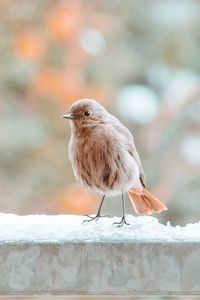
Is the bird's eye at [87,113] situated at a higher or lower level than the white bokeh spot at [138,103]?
lower

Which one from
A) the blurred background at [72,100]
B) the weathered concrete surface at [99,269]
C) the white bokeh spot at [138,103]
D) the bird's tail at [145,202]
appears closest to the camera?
the weathered concrete surface at [99,269]

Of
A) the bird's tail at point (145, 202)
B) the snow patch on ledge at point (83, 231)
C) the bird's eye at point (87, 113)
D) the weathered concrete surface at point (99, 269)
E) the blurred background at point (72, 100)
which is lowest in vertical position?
the weathered concrete surface at point (99, 269)

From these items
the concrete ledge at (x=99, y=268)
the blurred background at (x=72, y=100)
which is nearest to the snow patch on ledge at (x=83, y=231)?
the concrete ledge at (x=99, y=268)

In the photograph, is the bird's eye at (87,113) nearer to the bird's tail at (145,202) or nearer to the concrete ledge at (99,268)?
the bird's tail at (145,202)

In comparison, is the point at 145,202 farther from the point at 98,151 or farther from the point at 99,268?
the point at 99,268

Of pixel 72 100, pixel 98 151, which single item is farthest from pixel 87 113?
pixel 72 100

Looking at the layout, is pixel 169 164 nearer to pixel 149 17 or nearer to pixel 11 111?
pixel 11 111

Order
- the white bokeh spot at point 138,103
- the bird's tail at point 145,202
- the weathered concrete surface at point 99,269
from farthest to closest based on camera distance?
the white bokeh spot at point 138,103
the bird's tail at point 145,202
the weathered concrete surface at point 99,269

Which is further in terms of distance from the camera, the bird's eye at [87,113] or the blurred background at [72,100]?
the blurred background at [72,100]
